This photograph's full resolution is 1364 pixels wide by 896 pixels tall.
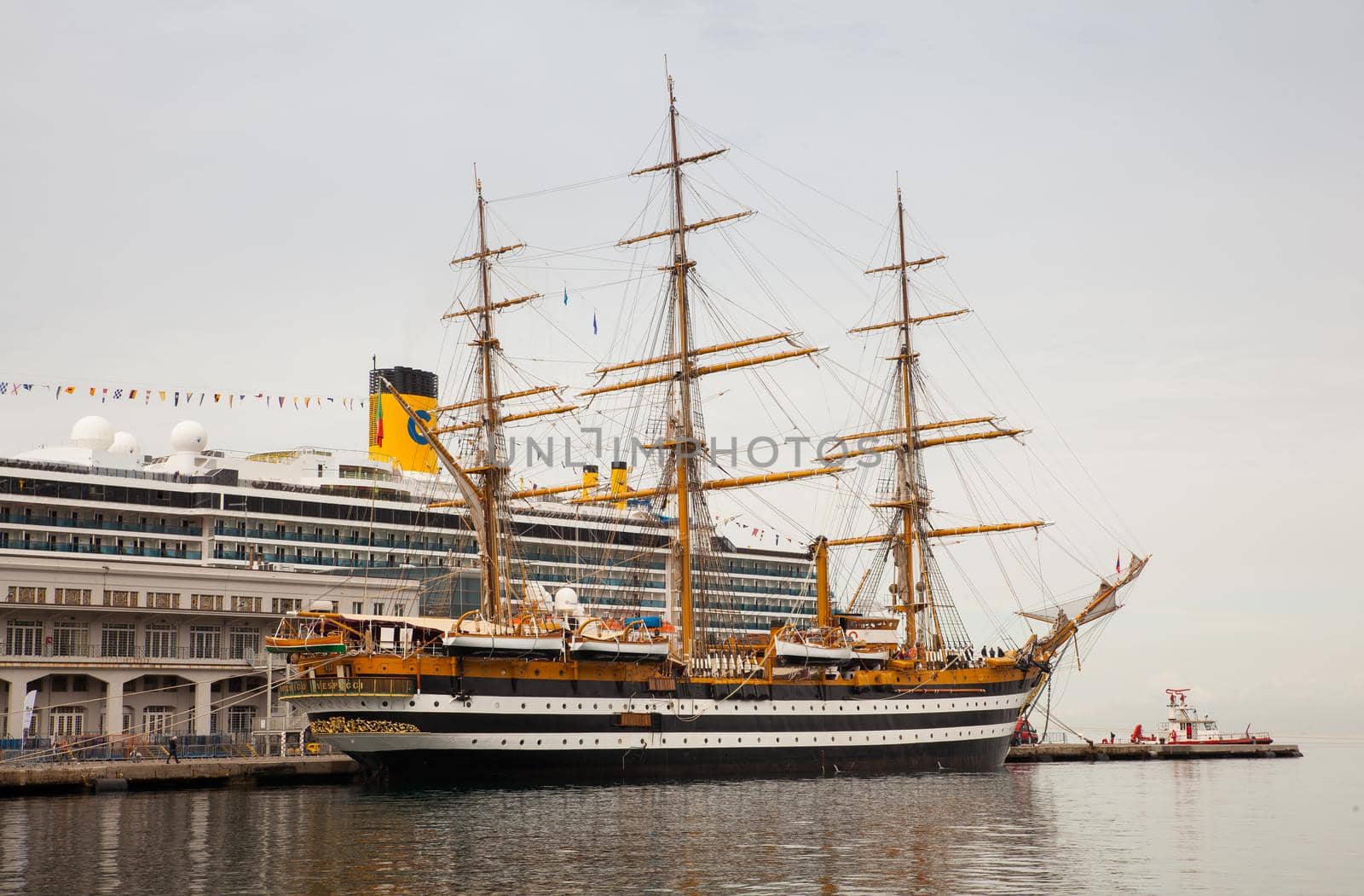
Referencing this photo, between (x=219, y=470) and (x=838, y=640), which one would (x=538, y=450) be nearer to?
(x=219, y=470)

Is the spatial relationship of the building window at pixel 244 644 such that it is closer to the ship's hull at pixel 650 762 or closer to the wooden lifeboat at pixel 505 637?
the wooden lifeboat at pixel 505 637

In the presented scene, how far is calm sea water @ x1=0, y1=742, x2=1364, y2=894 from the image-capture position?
90.8 feet

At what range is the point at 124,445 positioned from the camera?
7156 centimetres

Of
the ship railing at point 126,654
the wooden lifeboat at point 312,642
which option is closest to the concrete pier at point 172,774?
the wooden lifeboat at point 312,642

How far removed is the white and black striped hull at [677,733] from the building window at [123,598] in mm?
16995

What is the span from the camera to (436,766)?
48.7 meters

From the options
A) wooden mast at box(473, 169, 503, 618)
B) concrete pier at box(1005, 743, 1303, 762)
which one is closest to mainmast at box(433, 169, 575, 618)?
wooden mast at box(473, 169, 503, 618)

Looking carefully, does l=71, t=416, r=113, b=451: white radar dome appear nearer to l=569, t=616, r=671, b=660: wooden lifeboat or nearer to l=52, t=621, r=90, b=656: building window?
l=52, t=621, r=90, b=656: building window

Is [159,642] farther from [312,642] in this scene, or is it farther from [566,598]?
[566,598]

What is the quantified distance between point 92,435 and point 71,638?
13.6 metres

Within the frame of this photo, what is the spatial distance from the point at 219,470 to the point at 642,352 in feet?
73.3

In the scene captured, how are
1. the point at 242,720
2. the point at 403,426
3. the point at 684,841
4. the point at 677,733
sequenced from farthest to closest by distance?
the point at 403,426 < the point at 242,720 < the point at 677,733 < the point at 684,841

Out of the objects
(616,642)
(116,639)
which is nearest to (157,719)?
(116,639)

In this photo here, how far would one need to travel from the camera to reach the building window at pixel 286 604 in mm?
67562
